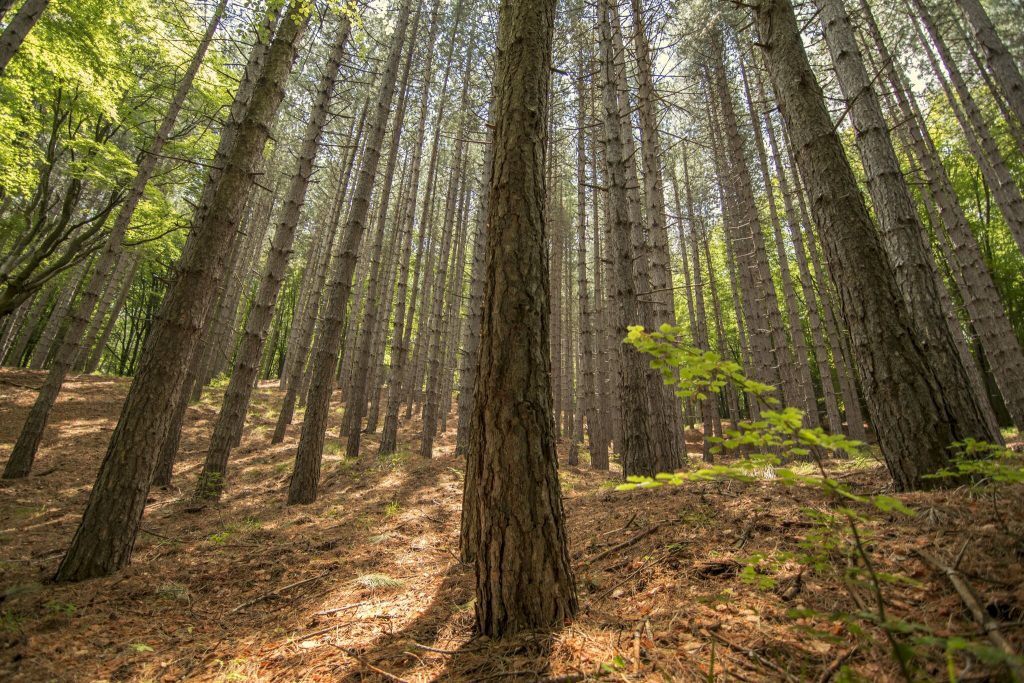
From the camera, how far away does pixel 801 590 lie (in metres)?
2.01

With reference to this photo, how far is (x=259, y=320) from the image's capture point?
7359mm

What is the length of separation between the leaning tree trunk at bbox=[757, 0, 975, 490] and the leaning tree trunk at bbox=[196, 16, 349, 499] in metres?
6.95

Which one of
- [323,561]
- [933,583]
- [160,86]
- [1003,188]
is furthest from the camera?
[160,86]

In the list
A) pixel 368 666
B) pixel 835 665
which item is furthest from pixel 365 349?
pixel 835 665

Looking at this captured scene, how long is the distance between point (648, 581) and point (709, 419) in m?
12.4

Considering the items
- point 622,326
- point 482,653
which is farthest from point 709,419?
point 482,653

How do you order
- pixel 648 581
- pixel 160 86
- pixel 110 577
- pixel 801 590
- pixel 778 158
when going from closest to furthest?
pixel 801 590 → pixel 648 581 → pixel 110 577 → pixel 160 86 → pixel 778 158

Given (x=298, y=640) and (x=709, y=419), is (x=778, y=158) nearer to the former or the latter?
(x=709, y=419)

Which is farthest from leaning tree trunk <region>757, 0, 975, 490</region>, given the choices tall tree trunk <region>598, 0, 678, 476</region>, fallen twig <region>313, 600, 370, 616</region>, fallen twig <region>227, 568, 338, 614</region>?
fallen twig <region>227, 568, 338, 614</region>

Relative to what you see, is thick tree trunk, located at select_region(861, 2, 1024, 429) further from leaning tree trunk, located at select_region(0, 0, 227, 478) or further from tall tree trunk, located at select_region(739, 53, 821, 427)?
leaning tree trunk, located at select_region(0, 0, 227, 478)

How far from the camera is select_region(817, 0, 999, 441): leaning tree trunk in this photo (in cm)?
320

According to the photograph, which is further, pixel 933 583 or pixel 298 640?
pixel 298 640

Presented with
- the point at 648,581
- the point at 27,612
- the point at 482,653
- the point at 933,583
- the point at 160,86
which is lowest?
the point at 27,612

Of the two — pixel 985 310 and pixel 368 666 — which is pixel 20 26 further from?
pixel 985 310
